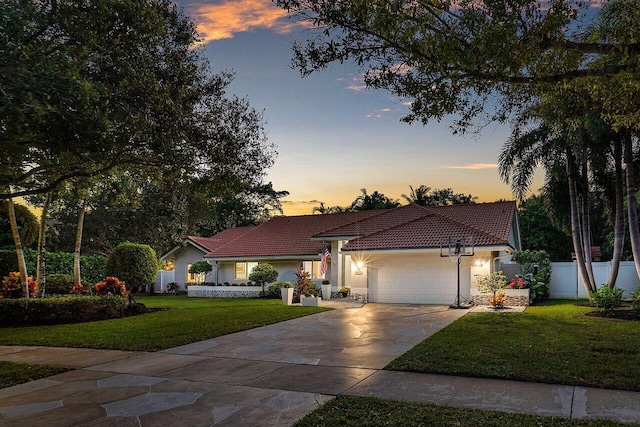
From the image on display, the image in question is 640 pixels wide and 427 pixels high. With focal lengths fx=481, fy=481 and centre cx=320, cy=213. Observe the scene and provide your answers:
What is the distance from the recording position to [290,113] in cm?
1866

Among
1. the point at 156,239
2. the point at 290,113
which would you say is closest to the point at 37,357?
the point at 290,113

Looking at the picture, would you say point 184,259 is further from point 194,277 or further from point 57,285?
point 57,285

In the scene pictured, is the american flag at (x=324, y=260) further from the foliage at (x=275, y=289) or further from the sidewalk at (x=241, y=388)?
the sidewalk at (x=241, y=388)

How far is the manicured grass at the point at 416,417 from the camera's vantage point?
16.5 ft

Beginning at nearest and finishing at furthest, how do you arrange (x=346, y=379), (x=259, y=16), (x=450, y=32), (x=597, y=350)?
(x=450, y=32)
(x=346, y=379)
(x=597, y=350)
(x=259, y=16)

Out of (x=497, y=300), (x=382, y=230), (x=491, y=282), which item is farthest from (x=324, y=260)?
(x=497, y=300)

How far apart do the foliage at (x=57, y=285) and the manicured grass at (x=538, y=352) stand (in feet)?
54.6

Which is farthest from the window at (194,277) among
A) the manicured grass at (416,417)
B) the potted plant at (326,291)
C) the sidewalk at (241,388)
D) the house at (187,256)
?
the manicured grass at (416,417)

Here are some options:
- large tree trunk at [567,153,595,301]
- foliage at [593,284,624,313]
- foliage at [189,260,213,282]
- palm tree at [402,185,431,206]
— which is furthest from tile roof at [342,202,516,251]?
palm tree at [402,185,431,206]

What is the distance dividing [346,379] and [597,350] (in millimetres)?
5195

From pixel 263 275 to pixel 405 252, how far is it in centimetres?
865

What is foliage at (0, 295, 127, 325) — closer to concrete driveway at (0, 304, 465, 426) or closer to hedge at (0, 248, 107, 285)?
concrete driveway at (0, 304, 465, 426)

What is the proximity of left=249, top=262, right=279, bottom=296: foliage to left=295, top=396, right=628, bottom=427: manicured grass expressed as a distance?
20.2 metres

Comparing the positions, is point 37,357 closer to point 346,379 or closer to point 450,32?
→ point 346,379
